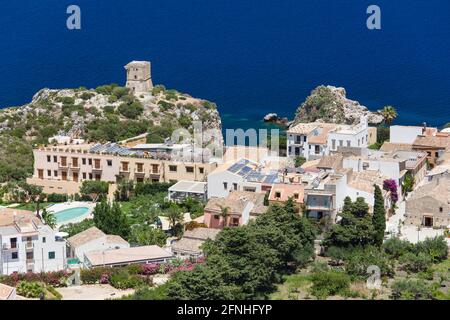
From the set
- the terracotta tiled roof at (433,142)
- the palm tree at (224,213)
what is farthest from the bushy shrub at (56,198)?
the terracotta tiled roof at (433,142)

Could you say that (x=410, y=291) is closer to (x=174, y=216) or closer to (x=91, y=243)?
(x=174, y=216)

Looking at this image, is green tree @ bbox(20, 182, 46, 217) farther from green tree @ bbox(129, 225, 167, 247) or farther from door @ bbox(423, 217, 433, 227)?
door @ bbox(423, 217, 433, 227)

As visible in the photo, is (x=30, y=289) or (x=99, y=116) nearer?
(x=30, y=289)

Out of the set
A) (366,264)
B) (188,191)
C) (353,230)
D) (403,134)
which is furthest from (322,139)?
(366,264)

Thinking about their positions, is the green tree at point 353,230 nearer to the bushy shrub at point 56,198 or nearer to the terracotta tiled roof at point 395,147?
the terracotta tiled roof at point 395,147

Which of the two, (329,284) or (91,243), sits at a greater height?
(91,243)

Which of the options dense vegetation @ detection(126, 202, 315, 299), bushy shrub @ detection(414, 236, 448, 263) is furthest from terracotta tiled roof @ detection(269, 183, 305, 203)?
bushy shrub @ detection(414, 236, 448, 263)
